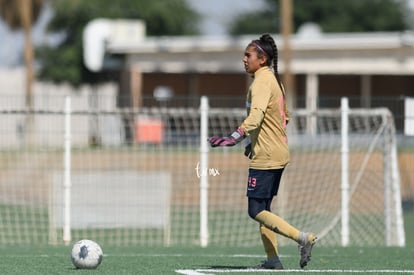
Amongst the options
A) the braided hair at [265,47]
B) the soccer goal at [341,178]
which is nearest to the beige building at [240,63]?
the soccer goal at [341,178]

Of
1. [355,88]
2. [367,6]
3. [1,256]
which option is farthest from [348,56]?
[367,6]

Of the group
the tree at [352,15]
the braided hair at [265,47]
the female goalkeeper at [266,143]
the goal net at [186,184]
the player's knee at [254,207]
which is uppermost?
the tree at [352,15]

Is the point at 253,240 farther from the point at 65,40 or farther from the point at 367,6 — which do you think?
the point at 367,6

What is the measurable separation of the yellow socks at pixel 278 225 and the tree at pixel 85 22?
51.2m

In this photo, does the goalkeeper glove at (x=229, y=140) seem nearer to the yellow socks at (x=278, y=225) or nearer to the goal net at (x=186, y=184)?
the yellow socks at (x=278, y=225)

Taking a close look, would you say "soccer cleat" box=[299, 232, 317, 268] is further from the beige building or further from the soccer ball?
the beige building

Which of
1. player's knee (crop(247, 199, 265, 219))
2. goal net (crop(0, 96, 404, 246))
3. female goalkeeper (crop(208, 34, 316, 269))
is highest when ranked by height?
female goalkeeper (crop(208, 34, 316, 269))

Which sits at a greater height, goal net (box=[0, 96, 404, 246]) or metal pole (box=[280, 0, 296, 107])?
metal pole (box=[280, 0, 296, 107])

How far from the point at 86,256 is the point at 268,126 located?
1973 millimetres

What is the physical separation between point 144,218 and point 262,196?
369 inches

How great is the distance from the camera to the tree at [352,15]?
8906 cm

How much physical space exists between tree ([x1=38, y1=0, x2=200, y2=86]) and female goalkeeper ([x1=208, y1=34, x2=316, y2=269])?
167 ft

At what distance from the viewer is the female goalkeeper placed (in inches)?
450

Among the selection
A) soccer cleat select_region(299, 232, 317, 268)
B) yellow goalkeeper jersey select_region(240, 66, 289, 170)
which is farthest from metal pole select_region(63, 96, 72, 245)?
soccer cleat select_region(299, 232, 317, 268)
